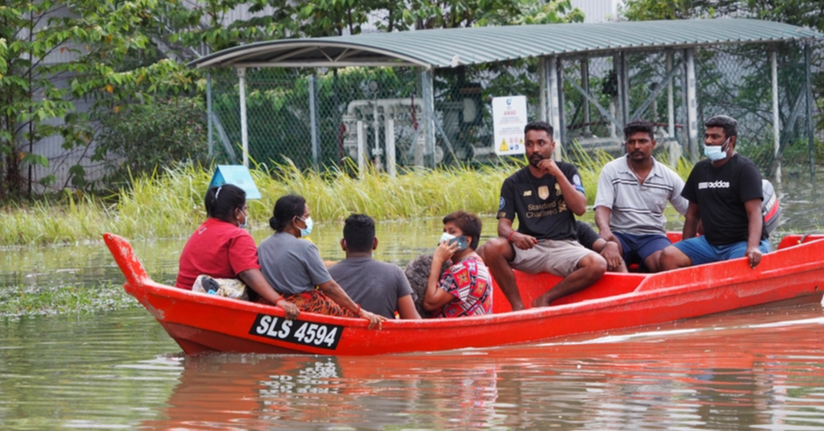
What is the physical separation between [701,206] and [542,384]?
327 cm

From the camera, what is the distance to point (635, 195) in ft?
31.1

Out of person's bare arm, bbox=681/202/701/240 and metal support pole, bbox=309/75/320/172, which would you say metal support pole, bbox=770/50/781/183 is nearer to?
metal support pole, bbox=309/75/320/172

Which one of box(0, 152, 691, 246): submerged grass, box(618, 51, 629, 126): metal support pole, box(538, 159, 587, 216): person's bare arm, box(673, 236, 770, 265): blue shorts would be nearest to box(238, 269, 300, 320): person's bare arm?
box(538, 159, 587, 216): person's bare arm

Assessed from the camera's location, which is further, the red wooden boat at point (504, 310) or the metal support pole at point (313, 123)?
the metal support pole at point (313, 123)

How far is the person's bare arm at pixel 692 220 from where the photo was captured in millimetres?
9359

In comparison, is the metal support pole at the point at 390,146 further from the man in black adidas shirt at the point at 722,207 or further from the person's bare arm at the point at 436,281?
the person's bare arm at the point at 436,281

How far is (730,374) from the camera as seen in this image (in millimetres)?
6684

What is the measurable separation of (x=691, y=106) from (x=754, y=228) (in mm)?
11214

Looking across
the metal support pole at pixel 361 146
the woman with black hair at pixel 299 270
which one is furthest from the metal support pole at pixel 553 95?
the woman with black hair at pixel 299 270

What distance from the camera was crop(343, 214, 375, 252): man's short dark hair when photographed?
742cm

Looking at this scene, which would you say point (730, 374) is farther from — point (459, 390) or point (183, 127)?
point (183, 127)

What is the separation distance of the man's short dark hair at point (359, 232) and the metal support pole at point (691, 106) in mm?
13173

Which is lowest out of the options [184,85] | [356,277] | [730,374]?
[730,374]

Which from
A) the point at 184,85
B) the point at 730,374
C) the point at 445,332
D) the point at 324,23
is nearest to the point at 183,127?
the point at 184,85
